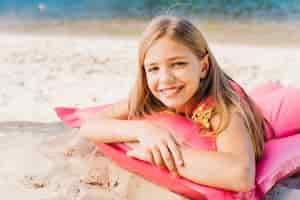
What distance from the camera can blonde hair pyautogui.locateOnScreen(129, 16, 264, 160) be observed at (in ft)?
6.04

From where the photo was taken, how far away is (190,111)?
2.01m

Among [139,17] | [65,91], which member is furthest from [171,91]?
[139,17]

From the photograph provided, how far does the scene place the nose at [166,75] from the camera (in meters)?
1.81

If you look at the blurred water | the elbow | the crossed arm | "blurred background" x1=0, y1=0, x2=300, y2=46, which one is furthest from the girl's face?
the blurred water

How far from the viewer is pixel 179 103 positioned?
192cm

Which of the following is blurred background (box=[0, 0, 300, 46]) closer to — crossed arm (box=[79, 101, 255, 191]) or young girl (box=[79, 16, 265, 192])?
young girl (box=[79, 16, 265, 192])

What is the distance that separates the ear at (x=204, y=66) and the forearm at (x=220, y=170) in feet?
1.04

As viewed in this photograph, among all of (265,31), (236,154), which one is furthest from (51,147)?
(265,31)

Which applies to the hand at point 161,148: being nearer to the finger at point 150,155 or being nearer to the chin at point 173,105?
the finger at point 150,155

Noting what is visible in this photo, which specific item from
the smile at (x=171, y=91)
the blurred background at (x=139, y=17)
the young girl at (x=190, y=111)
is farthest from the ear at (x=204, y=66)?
the blurred background at (x=139, y=17)

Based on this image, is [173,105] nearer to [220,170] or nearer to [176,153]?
[176,153]

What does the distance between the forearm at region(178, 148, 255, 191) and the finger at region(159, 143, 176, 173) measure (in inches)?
2.2

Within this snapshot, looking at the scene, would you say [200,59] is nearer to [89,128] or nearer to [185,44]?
[185,44]

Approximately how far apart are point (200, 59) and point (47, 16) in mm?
8464
